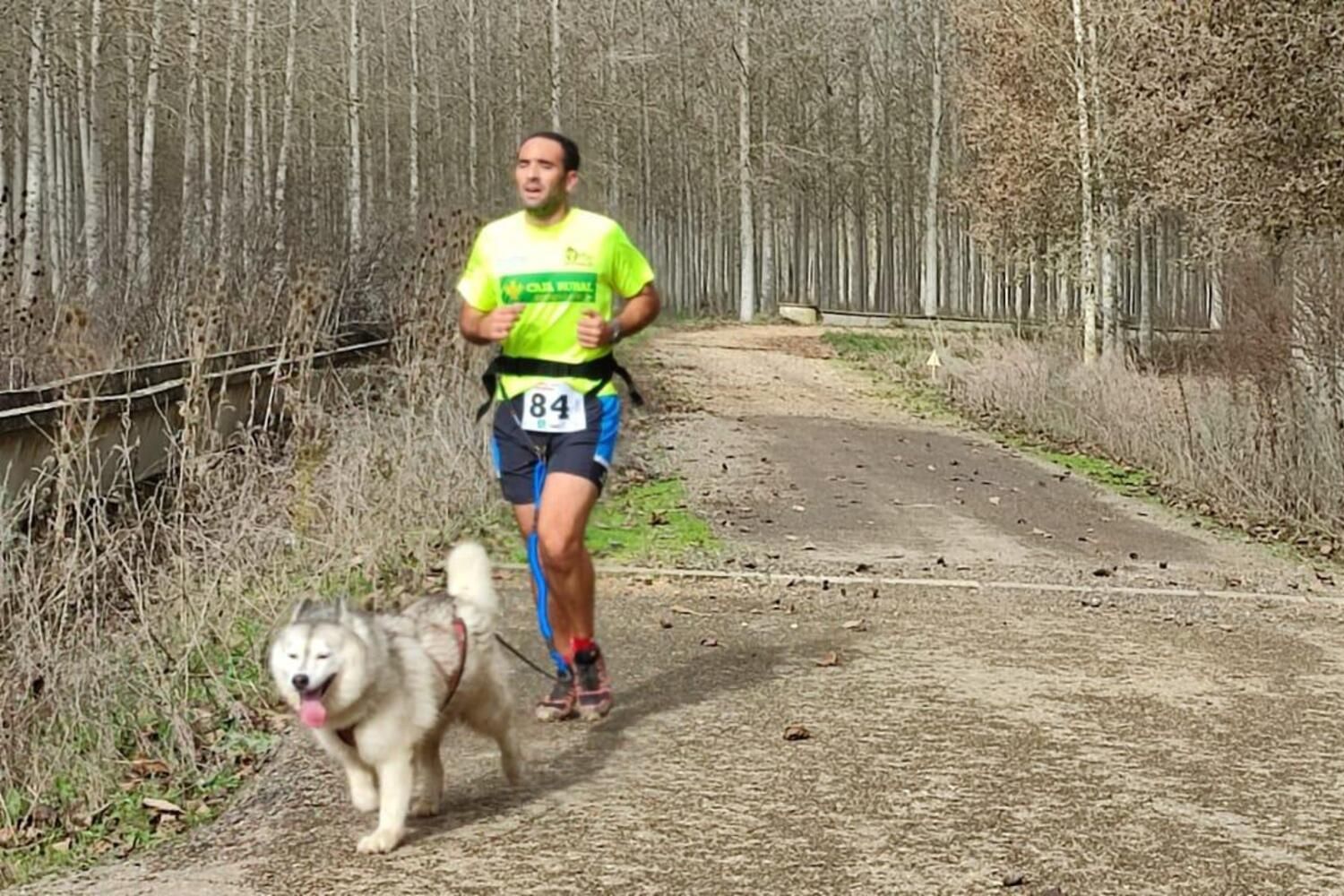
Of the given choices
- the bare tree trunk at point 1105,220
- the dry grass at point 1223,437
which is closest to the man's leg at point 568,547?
the dry grass at point 1223,437

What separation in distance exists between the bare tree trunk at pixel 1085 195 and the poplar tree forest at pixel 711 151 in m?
0.10

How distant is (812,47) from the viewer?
49500mm

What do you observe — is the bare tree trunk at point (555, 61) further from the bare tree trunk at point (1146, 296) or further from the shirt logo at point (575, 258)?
the shirt logo at point (575, 258)

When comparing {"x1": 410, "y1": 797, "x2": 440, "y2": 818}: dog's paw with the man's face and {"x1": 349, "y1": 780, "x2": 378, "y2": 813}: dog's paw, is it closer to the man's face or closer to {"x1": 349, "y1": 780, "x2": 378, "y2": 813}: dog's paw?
{"x1": 349, "y1": 780, "x2": 378, "y2": 813}: dog's paw

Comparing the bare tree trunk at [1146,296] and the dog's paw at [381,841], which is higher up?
the bare tree trunk at [1146,296]

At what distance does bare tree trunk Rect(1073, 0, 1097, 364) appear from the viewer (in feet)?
81.6

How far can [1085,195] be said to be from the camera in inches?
1016

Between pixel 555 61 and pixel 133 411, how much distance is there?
1225 inches

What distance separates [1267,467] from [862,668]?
6.71 metres

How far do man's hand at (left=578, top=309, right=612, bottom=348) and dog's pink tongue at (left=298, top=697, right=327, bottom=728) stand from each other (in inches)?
67.0

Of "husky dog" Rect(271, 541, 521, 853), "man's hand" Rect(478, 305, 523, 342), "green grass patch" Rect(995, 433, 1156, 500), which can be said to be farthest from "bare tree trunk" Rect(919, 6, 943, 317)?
"husky dog" Rect(271, 541, 521, 853)

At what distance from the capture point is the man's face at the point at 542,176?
590 cm

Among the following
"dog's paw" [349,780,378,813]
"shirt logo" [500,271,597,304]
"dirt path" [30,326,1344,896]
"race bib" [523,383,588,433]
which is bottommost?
"dirt path" [30,326,1344,896]

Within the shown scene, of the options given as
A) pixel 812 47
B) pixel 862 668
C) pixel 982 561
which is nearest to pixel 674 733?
pixel 862 668
